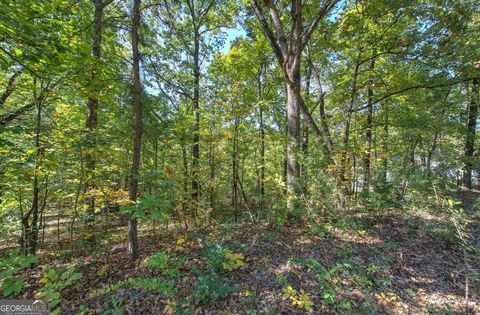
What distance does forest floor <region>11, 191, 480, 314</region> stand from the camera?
9.24 feet

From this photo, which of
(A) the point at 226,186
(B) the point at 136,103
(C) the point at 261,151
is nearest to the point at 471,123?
(C) the point at 261,151

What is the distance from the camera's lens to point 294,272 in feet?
10.9

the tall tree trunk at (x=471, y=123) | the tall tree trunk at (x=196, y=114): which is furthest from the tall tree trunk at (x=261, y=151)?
the tall tree trunk at (x=471, y=123)

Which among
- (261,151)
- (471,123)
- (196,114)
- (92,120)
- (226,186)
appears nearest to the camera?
(92,120)

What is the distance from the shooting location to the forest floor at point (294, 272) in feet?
9.24

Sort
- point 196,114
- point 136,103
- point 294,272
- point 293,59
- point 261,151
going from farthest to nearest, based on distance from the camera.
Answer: point 261,151 → point 196,114 → point 293,59 → point 136,103 → point 294,272

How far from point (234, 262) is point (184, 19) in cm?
1041

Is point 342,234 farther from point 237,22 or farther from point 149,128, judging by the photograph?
point 237,22

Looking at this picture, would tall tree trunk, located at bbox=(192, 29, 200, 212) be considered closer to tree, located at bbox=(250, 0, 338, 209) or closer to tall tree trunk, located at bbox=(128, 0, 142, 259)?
tall tree trunk, located at bbox=(128, 0, 142, 259)

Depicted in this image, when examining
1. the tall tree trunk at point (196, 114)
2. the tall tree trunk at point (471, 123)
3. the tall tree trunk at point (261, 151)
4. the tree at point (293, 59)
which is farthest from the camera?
the tall tree trunk at point (471, 123)

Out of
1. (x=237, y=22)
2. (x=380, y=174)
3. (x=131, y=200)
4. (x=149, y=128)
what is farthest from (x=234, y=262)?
(x=237, y=22)

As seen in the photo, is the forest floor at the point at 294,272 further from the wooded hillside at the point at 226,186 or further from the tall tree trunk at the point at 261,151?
the tall tree trunk at the point at 261,151

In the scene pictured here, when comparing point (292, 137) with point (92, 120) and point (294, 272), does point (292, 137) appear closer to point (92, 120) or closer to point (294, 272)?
point (294, 272)

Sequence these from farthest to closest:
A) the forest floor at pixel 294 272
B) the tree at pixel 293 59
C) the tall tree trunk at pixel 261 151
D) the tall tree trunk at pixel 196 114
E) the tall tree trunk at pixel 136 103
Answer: the tall tree trunk at pixel 196 114
the tall tree trunk at pixel 261 151
the tree at pixel 293 59
the tall tree trunk at pixel 136 103
the forest floor at pixel 294 272
